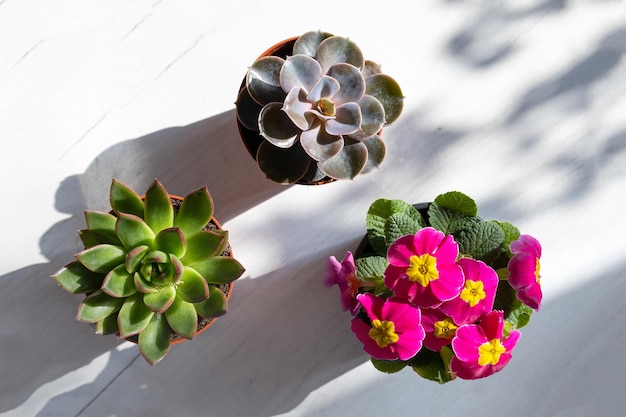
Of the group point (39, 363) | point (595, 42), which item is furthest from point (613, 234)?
point (39, 363)

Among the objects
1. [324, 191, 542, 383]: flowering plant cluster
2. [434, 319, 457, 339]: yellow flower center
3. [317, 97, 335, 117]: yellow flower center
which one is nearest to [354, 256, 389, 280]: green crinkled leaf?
[324, 191, 542, 383]: flowering plant cluster

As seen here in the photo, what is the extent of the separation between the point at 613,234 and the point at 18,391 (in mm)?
1086

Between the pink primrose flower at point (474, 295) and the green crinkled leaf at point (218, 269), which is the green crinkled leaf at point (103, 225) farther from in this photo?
the pink primrose flower at point (474, 295)

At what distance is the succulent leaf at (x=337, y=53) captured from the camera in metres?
1.00

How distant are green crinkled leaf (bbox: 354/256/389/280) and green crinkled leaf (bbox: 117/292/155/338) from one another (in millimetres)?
309

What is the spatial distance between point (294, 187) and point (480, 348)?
1.47ft

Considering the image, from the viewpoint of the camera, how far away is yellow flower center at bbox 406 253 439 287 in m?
0.91

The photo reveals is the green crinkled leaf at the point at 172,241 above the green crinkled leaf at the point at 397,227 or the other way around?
above

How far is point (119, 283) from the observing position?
992mm

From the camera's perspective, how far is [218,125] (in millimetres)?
1208

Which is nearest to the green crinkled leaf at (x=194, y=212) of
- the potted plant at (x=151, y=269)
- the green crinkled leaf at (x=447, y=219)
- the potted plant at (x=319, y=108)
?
the potted plant at (x=151, y=269)

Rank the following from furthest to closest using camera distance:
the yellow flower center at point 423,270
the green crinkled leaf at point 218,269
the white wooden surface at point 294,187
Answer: the white wooden surface at point 294,187
the green crinkled leaf at point 218,269
the yellow flower center at point 423,270

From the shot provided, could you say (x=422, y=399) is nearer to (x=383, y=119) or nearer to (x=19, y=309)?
(x=383, y=119)

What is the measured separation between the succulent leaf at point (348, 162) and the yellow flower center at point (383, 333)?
22 cm
